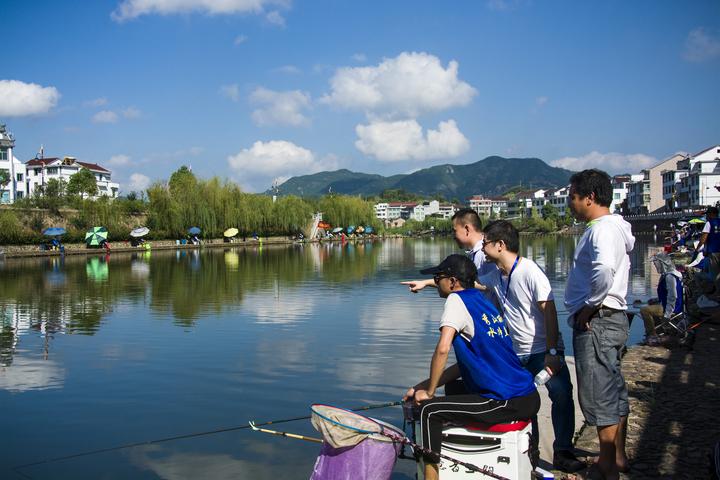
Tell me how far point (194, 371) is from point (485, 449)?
5.00m

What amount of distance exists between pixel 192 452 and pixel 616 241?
345 cm

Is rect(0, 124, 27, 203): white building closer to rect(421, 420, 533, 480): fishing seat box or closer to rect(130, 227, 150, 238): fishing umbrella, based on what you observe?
rect(130, 227, 150, 238): fishing umbrella

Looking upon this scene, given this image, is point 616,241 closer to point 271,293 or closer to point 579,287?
point 579,287

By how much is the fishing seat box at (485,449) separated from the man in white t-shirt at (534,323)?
703mm

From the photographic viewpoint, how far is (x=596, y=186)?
11.1ft

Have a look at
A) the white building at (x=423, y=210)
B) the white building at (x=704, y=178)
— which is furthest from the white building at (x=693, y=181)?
the white building at (x=423, y=210)

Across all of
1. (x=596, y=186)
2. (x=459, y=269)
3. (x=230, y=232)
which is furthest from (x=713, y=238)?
(x=230, y=232)

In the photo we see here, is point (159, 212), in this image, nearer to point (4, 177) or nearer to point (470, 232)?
point (4, 177)

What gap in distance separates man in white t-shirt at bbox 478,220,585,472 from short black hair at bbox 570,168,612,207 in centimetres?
47

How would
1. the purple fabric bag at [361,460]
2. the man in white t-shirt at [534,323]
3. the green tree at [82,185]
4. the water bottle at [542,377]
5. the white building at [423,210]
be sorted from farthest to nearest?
the white building at [423,210] < the green tree at [82,185] < the man in white t-shirt at [534,323] < the water bottle at [542,377] < the purple fabric bag at [361,460]

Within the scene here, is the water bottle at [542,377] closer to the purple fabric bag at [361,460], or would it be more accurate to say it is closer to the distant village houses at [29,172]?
the purple fabric bag at [361,460]

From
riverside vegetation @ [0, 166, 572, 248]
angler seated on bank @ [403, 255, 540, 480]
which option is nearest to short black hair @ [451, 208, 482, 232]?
angler seated on bank @ [403, 255, 540, 480]

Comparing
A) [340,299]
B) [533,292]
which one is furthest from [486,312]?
[340,299]

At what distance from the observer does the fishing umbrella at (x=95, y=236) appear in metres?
41.9
